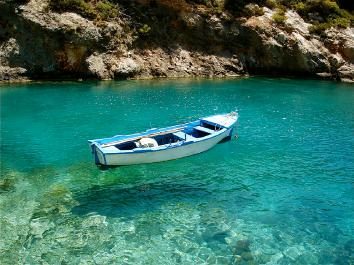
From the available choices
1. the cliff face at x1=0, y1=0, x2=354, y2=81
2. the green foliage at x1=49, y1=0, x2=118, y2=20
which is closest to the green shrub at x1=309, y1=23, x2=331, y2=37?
the cliff face at x1=0, y1=0, x2=354, y2=81

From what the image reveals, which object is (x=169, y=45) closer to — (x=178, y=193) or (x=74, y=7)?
(x=74, y=7)

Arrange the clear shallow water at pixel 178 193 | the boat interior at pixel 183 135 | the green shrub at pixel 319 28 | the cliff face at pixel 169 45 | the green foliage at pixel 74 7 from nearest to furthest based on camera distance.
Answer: the clear shallow water at pixel 178 193, the boat interior at pixel 183 135, the cliff face at pixel 169 45, the green foliage at pixel 74 7, the green shrub at pixel 319 28

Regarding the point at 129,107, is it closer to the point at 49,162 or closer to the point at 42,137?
the point at 42,137

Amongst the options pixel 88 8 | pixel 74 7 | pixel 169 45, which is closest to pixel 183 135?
pixel 88 8

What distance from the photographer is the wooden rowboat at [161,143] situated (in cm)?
2462

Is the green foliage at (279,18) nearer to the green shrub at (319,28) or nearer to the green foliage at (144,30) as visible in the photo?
the green shrub at (319,28)

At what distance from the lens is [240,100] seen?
151 ft

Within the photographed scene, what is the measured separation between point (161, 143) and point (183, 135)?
5.49 ft

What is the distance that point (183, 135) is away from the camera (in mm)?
28781

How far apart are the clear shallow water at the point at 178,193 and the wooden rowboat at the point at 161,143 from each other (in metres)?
0.75

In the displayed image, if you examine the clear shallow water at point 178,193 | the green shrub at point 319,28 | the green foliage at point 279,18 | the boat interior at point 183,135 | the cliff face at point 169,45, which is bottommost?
the clear shallow water at point 178,193

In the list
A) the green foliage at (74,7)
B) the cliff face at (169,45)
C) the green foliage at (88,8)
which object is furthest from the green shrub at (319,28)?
the green foliage at (74,7)

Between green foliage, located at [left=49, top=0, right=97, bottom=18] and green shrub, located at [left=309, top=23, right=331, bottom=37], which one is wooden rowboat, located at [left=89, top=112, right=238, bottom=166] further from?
green shrub, located at [left=309, top=23, right=331, bottom=37]

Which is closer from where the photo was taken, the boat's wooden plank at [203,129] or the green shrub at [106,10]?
the boat's wooden plank at [203,129]
